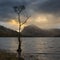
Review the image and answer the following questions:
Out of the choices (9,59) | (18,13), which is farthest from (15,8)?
(9,59)

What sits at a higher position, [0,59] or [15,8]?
[15,8]

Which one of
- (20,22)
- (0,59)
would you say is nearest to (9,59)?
(0,59)

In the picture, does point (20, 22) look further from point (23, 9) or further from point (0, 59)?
point (0, 59)

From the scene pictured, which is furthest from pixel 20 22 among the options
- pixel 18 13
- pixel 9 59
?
pixel 9 59

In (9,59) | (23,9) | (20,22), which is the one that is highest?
(23,9)

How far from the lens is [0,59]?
116 feet

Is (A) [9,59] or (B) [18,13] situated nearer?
(A) [9,59]

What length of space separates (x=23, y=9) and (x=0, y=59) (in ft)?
125

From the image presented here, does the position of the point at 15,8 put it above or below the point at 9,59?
above

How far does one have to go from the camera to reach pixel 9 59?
122 feet

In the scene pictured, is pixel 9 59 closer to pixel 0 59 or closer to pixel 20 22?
pixel 0 59

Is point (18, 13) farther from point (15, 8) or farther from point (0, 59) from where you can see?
point (0, 59)

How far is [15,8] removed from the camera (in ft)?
234

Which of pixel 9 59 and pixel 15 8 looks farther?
pixel 15 8
